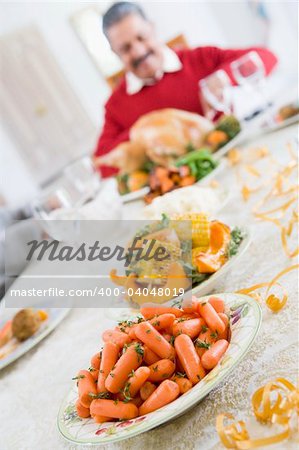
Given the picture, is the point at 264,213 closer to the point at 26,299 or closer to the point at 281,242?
the point at 281,242

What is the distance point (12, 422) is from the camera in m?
0.71

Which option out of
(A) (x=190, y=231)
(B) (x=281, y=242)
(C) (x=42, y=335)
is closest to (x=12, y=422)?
(C) (x=42, y=335)

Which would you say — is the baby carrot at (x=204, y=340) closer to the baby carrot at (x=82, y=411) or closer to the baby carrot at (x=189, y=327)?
the baby carrot at (x=189, y=327)

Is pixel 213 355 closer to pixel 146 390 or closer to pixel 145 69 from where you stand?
pixel 146 390

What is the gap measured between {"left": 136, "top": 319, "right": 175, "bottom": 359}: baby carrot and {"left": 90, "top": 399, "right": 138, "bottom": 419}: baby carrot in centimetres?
6

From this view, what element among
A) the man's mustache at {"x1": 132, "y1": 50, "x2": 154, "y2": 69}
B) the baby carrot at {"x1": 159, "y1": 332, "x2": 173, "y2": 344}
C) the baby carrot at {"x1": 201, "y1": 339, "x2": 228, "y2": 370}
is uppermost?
the man's mustache at {"x1": 132, "y1": 50, "x2": 154, "y2": 69}

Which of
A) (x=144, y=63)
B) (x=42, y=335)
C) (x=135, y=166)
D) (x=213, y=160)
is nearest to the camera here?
(x=42, y=335)

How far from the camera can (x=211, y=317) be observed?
1.83ft

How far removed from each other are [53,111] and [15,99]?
1.26 ft

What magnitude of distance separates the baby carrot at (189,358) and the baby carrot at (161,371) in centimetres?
1

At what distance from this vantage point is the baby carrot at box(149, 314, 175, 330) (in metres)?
0.56

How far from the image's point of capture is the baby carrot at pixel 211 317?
0.55 meters

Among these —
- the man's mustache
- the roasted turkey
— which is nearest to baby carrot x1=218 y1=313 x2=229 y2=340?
the roasted turkey

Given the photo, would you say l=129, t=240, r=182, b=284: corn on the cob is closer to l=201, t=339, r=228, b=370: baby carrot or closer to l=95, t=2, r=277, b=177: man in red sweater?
l=201, t=339, r=228, b=370: baby carrot
